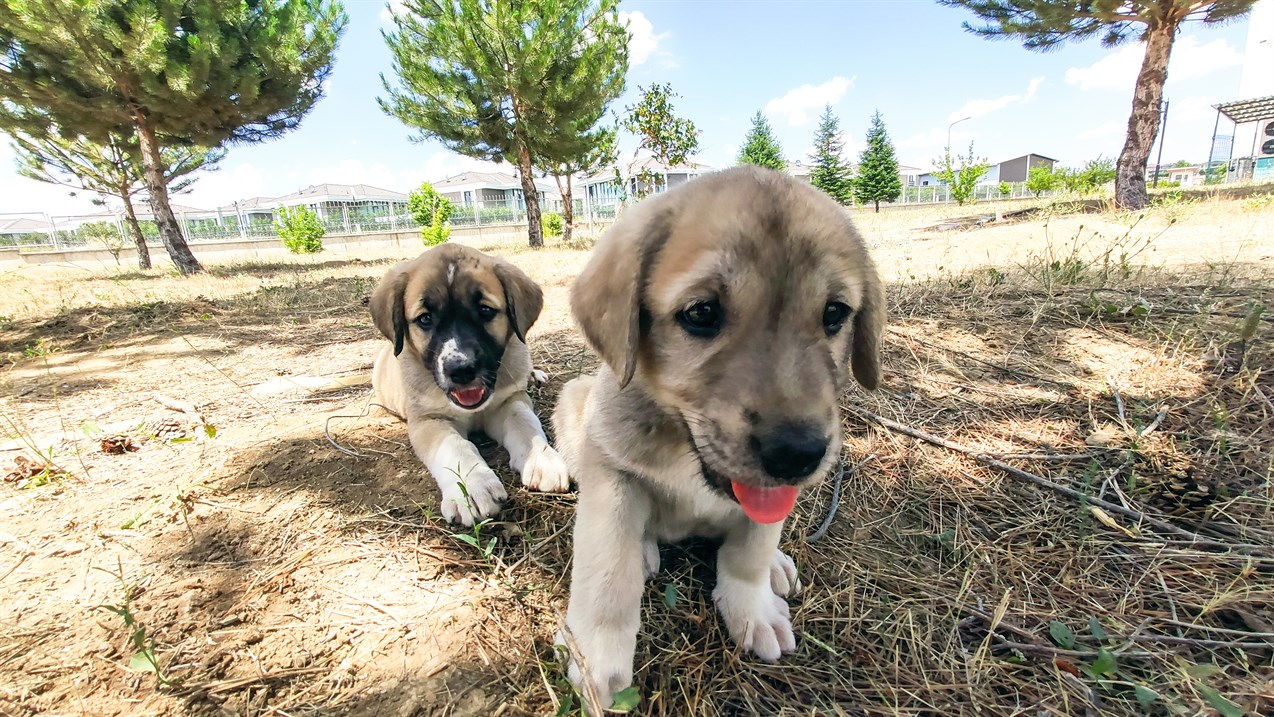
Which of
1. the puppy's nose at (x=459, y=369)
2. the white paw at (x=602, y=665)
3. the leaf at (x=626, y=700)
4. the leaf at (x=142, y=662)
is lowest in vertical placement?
the white paw at (x=602, y=665)

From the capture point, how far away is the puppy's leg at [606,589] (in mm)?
1653

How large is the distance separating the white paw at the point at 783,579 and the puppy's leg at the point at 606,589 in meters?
0.61

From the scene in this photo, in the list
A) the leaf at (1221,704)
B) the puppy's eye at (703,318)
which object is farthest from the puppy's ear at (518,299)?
the leaf at (1221,704)

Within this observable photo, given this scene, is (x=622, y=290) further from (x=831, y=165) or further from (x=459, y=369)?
(x=831, y=165)

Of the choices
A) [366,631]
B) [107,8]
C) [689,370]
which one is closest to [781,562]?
[689,370]

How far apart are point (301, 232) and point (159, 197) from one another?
10859 millimetres

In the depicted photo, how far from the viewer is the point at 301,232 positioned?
82.1ft

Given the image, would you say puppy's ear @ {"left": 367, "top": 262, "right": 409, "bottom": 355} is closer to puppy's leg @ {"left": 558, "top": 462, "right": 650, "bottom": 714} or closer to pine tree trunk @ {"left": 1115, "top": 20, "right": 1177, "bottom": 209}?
puppy's leg @ {"left": 558, "top": 462, "right": 650, "bottom": 714}

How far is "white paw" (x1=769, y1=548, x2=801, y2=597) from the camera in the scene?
6.91 ft

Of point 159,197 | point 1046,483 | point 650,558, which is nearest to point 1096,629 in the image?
point 1046,483

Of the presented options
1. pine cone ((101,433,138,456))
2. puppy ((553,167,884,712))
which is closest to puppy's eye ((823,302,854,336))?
puppy ((553,167,884,712))

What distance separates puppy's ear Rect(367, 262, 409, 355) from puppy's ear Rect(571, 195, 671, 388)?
1844 millimetres

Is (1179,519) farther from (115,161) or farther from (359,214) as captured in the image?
(359,214)

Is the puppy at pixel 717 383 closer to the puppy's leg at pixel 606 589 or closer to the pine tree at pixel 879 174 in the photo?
the puppy's leg at pixel 606 589
